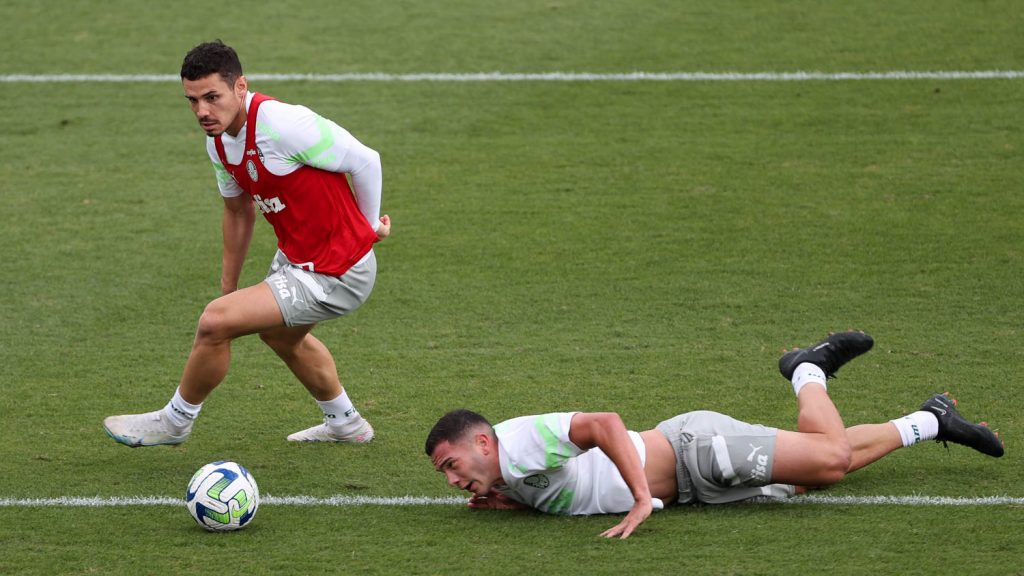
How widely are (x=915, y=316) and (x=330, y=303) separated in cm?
366

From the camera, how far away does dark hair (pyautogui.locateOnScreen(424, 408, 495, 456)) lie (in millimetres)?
5039

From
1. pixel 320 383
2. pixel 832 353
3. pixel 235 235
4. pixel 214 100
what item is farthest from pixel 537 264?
pixel 214 100

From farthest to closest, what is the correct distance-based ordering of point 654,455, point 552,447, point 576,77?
point 576,77 < point 654,455 < point 552,447

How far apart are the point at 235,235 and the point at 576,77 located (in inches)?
239

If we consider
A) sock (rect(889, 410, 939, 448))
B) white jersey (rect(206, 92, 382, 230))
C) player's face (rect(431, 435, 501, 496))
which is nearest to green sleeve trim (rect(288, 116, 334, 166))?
white jersey (rect(206, 92, 382, 230))

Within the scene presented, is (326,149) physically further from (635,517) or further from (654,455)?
(635,517)

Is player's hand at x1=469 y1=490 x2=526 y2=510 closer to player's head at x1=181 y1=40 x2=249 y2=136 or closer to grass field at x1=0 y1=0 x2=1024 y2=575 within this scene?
grass field at x1=0 y1=0 x2=1024 y2=575

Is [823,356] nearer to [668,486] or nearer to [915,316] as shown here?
[668,486]

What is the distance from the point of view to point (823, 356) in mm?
5805

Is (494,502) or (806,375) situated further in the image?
(806,375)

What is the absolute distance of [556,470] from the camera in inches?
204

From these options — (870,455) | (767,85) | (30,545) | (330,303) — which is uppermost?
(767,85)

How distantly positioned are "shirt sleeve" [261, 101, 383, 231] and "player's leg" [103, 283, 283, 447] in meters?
0.59

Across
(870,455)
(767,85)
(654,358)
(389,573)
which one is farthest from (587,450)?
(767,85)
